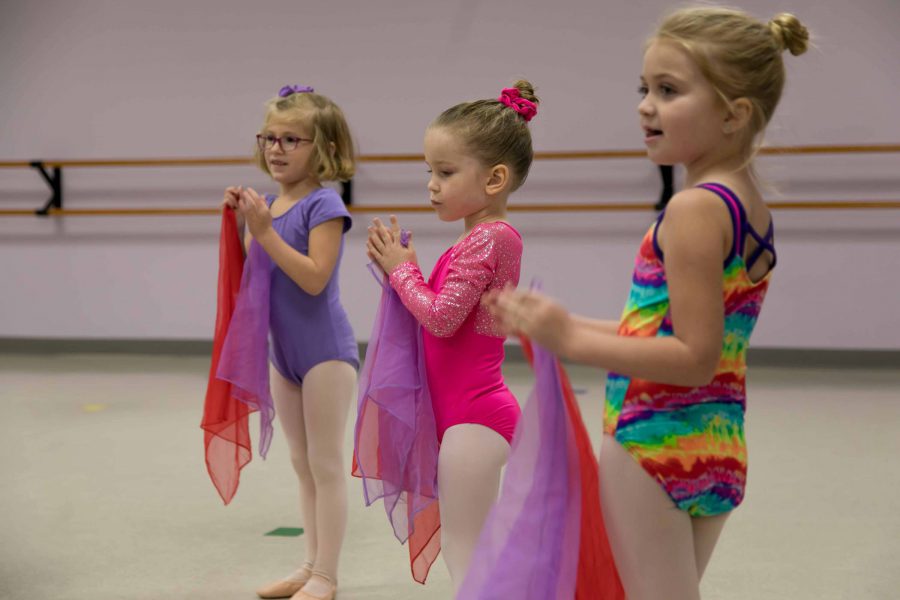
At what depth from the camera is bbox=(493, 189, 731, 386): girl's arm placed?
121 centimetres

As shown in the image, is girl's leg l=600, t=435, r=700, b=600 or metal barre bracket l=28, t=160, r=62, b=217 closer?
girl's leg l=600, t=435, r=700, b=600

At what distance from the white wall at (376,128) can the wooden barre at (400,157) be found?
67 millimetres

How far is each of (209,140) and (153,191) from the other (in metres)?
0.48

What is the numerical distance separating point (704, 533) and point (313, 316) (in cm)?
134

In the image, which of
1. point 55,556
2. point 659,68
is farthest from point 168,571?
point 659,68

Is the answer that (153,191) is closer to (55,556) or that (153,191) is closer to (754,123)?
(55,556)

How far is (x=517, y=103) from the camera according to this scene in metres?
1.89

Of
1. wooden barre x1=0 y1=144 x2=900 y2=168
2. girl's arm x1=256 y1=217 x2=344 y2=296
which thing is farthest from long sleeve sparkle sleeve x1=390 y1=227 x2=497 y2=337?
wooden barre x1=0 y1=144 x2=900 y2=168

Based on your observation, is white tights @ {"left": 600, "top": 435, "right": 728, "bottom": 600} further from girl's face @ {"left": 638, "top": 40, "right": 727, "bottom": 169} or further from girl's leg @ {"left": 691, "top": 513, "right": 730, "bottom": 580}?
girl's face @ {"left": 638, "top": 40, "right": 727, "bottom": 169}

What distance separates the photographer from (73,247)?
261 inches

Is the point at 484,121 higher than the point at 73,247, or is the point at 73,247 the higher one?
the point at 484,121

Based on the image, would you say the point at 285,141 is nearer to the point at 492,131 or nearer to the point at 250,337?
the point at 250,337

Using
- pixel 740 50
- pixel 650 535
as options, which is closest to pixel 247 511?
pixel 650 535

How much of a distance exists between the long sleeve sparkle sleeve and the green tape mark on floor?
4.63 feet
